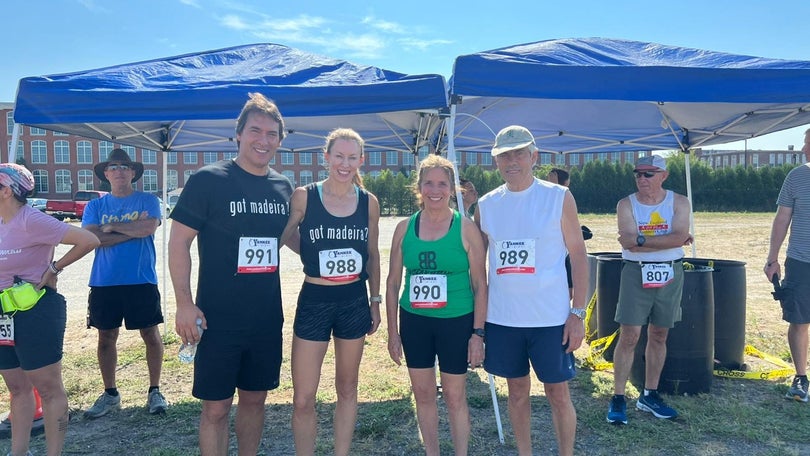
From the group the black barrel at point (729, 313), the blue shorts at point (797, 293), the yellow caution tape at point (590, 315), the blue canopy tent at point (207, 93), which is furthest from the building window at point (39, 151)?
the blue shorts at point (797, 293)

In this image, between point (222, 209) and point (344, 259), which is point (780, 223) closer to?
point (344, 259)

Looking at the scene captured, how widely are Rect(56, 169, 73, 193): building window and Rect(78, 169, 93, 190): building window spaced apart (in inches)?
36.9

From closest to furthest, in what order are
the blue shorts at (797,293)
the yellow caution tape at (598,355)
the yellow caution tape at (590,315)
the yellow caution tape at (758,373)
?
the blue shorts at (797,293)
the yellow caution tape at (758,373)
the yellow caution tape at (598,355)
the yellow caution tape at (590,315)

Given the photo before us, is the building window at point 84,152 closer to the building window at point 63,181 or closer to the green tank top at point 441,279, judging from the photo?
the building window at point 63,181

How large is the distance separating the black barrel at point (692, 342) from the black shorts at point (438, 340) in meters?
2.10

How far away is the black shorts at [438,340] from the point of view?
8.38ft

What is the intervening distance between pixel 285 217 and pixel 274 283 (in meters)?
0.32

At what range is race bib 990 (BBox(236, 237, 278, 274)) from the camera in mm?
2379

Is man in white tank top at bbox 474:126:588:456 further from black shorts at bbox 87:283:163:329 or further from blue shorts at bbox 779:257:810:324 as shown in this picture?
black shorts at bbox 87:283:163:329

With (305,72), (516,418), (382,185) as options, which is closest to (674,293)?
(516,418)

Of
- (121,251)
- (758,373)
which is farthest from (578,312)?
(121,251)

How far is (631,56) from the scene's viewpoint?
374 cm

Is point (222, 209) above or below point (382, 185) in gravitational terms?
below

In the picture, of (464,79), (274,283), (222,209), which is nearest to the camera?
(222,209)
